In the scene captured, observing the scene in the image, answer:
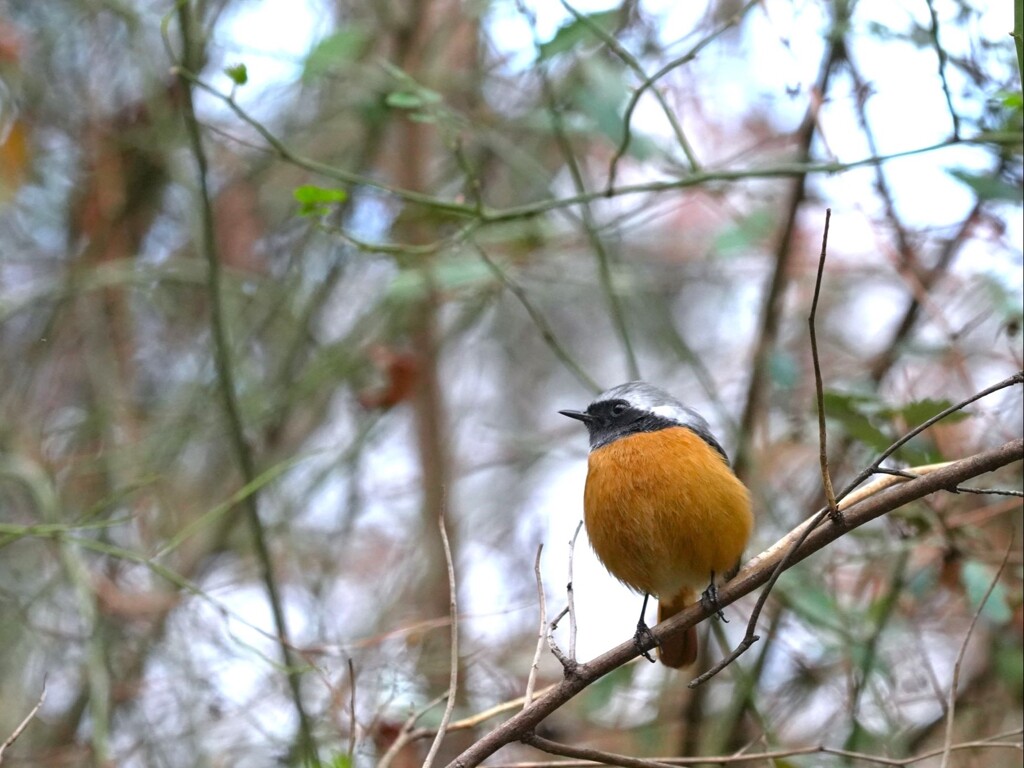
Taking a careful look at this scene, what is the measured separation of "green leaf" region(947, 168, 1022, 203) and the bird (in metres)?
1.40

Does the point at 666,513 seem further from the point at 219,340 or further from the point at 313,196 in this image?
the point at 219,340

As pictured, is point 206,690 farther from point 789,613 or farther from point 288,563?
point 789,613

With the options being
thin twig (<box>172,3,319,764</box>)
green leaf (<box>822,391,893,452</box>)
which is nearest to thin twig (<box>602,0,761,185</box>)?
green leaf (<box>822,391,893,452</box>)

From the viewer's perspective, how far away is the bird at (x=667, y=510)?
389 cm

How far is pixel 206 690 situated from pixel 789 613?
2.87 meters

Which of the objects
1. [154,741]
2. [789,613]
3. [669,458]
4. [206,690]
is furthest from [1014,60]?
[154,741]

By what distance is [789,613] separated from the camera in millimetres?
5699

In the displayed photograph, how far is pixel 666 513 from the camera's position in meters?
3.90

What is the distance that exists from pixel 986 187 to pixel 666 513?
1857 millimetres

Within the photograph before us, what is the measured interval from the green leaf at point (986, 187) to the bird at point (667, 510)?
1395 millimetres

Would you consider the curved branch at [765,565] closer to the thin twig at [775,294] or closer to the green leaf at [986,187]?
the green leaf at [986,187]

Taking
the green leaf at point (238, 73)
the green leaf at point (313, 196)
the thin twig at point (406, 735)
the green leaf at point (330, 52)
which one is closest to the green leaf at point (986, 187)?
the green leaf at point (313, 196)

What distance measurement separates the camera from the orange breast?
153 inches

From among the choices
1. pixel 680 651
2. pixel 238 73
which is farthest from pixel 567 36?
pixel 680 651
